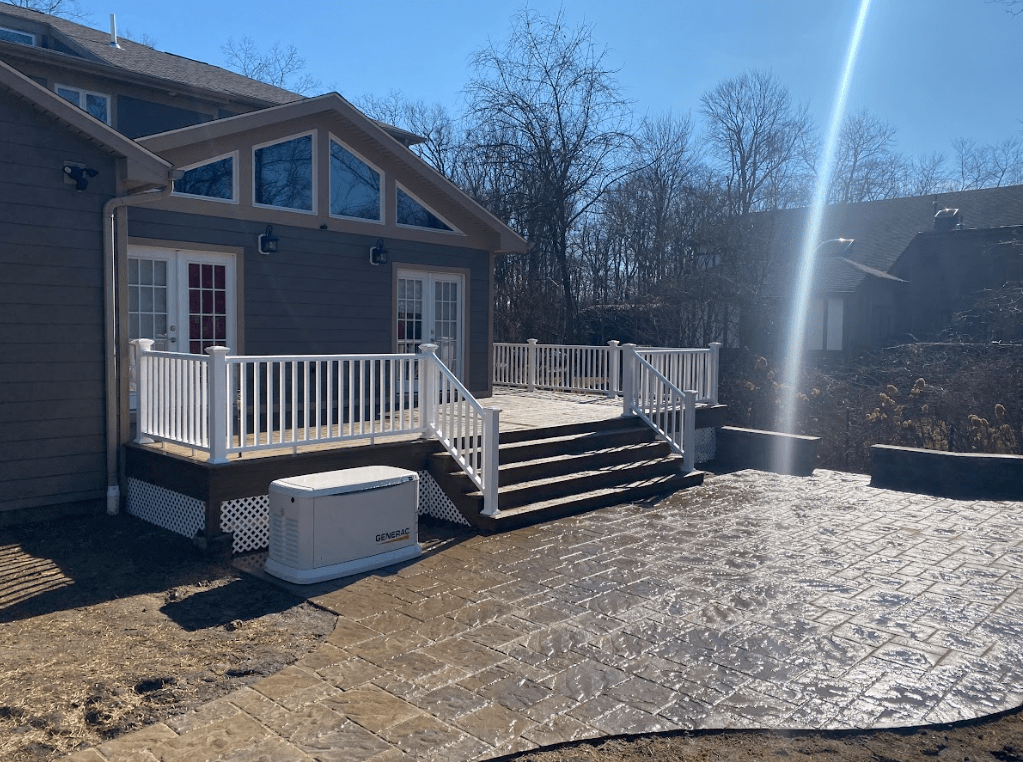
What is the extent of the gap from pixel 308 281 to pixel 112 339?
3.02 meters

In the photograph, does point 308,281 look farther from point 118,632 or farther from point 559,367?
point 118,632

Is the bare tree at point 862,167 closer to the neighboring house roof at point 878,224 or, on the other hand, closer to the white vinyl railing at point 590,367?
the neighboring house roof at point 878,224

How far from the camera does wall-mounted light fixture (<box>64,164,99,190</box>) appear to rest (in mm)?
6672

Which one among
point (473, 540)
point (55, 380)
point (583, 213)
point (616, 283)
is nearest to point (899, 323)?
point (616, 283)

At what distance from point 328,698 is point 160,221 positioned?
6.16 metres

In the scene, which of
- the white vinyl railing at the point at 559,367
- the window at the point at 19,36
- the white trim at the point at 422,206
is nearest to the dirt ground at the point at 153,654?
the white trim at the point at 422,206

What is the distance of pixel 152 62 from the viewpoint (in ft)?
38.9

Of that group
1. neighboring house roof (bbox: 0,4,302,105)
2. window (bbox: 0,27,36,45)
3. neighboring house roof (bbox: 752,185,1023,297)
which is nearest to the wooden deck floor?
neighboring house roof (bbox: 0,4,302,105)

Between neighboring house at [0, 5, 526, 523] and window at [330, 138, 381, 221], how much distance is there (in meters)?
0.03

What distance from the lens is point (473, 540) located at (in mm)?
6633

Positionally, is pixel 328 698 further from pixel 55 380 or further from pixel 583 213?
pixel 583 213

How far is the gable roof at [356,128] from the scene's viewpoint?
8.31 metres

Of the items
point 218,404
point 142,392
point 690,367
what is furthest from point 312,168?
point 690,367

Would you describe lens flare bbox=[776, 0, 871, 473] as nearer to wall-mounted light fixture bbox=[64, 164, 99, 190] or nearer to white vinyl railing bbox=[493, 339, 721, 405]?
white vinyl railing bbox=[493, 339, 721, 405]
